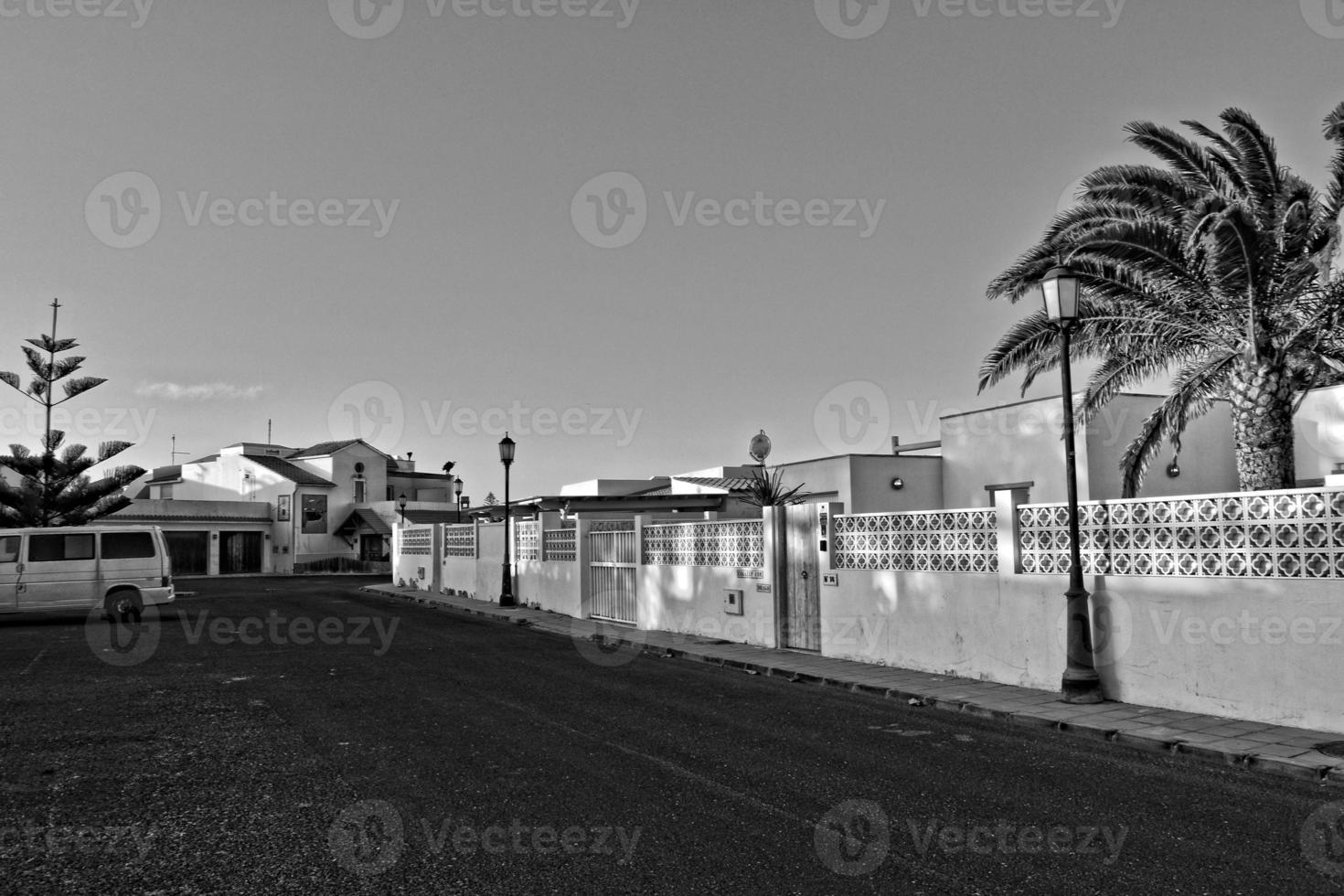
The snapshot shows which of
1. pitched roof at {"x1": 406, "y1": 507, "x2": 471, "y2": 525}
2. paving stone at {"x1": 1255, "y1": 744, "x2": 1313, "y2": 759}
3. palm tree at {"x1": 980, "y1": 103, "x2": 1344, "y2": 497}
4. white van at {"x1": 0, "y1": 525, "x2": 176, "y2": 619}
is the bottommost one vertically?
paving stone at {"x1": 1255, "y1": 744, "x2": 1313, "y2": 759}

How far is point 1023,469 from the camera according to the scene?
2484 cm

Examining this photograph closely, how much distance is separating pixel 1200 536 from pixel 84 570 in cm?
2096

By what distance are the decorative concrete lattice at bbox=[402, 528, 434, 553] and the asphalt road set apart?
880 inches

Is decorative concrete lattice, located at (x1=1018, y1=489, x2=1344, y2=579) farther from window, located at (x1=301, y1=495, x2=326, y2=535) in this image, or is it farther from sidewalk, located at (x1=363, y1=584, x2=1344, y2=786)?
window, located at (x1=301, y1=495, x2=326, y2=535)

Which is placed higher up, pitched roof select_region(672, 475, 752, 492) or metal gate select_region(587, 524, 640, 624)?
pitched roof select_region(672, 475, 752, 492)

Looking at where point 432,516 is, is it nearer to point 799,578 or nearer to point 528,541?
point 528,541

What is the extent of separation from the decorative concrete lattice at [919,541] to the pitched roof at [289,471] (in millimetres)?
50928

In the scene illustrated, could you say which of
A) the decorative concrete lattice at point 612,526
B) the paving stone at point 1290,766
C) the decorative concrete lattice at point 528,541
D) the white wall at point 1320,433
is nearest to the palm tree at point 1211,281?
the paving stone at point 1290,766

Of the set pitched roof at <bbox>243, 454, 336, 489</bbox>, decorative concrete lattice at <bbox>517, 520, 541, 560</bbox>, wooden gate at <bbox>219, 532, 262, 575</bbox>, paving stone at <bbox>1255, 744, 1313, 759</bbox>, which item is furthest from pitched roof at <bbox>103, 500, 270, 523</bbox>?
paving stone at <bbox>1255, 744, 1313, 759</bbox>

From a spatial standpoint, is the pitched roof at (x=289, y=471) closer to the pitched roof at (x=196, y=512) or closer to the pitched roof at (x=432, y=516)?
the pitched roof at (x=196, y=512)

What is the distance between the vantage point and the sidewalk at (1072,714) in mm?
7375

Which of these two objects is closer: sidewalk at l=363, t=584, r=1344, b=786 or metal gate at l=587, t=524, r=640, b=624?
sidewalk at l=363, t=584, r=1344, b=786

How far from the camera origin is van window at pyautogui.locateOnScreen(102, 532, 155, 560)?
801 inches

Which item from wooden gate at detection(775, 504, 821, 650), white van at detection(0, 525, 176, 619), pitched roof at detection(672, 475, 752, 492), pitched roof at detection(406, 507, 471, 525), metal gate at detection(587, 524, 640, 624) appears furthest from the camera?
pitched roof at detection(406, 507, 471, 525)
